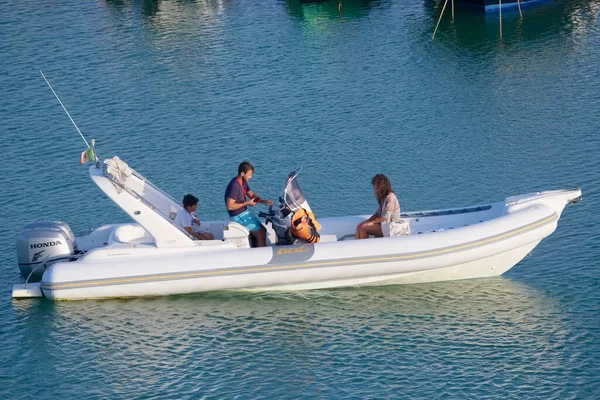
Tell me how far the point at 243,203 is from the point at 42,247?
2.61 meters

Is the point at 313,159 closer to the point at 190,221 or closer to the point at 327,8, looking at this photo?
the point at 190,221

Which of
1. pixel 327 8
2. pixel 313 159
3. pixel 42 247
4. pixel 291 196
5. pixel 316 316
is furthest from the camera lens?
pixel 327 8

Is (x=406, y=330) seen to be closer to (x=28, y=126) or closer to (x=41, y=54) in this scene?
(x=28, y=126)

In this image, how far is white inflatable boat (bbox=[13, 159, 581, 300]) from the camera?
12883 millimetres

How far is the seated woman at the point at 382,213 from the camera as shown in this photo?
13.2 meters

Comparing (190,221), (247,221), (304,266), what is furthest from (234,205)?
(304,266)

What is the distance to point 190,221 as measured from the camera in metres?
13.4

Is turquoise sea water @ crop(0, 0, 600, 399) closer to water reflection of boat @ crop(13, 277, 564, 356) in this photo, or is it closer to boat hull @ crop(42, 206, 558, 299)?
water reflection of boat @ crop(13, 277, 564, 356)

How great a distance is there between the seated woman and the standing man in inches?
49.1

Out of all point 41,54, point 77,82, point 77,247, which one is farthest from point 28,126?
point 77,247

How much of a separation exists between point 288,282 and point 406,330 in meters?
1.64

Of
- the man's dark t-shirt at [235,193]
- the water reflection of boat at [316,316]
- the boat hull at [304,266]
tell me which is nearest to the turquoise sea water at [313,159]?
the water reflection of boat at [316,316]

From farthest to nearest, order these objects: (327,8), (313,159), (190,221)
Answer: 1. (327,8)
2. (313,159)
3. (190,221)

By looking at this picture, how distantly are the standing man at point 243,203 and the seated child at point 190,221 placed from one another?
424mm
